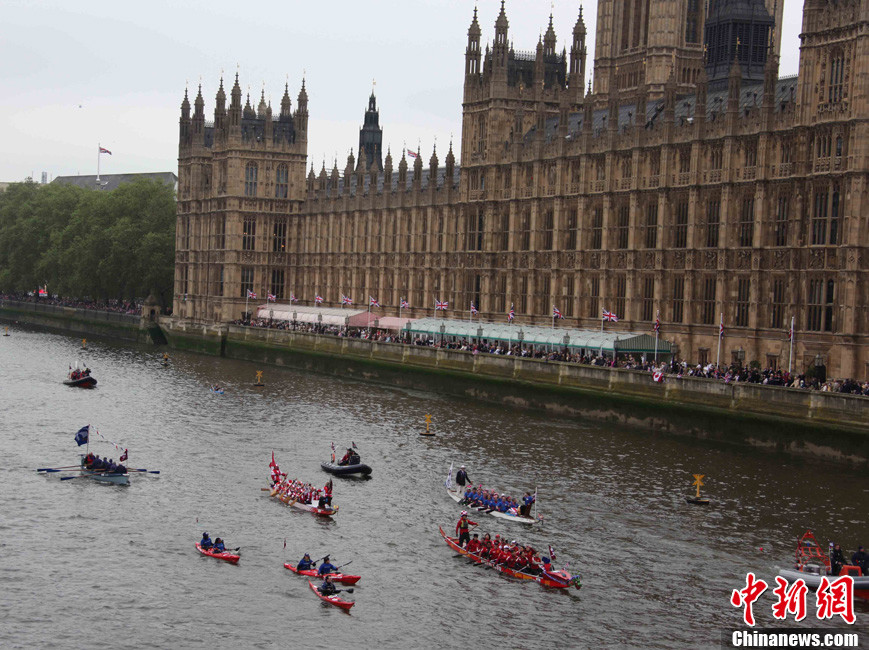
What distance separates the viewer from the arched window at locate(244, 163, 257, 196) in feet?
547

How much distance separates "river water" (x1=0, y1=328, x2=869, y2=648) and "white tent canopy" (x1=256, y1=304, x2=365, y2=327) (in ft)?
163

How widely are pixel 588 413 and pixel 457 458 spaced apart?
61.0ft

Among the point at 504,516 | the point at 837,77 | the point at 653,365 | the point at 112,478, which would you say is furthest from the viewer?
the point at 653,365

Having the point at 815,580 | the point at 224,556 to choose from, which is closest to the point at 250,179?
the point at 224,556

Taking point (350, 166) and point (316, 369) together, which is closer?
point (316, 369)

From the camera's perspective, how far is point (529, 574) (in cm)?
5150

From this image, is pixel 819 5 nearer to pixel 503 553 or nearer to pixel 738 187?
pixel 738 187

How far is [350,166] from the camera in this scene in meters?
162

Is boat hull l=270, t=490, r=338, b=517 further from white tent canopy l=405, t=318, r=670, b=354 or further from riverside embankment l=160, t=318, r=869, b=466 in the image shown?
white tent canopy l=405, t=318, r=670, b=354

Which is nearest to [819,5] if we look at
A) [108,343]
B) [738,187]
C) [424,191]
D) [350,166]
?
[738,187]

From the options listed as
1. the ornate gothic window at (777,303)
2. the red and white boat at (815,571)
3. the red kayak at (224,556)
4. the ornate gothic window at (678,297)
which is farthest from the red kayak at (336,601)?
the ornate gothic window at (678,297)

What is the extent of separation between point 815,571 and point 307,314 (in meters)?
106

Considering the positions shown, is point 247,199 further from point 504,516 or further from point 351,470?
point 504,516

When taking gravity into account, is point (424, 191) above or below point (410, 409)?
above
